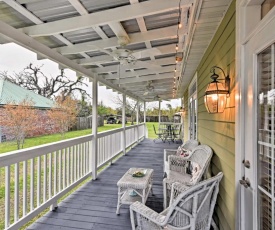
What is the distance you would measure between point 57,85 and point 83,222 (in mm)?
2065

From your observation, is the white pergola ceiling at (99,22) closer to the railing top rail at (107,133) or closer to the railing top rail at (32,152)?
the railing top rail at (32,152)

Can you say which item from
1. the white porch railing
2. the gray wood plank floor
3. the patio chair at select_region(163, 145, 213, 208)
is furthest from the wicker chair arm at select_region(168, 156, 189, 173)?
the white porch railing

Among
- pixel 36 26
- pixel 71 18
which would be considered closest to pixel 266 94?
pixel 71 18

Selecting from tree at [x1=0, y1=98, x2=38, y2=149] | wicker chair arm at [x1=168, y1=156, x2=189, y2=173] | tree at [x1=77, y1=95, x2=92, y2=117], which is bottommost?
wicker chair arm at [x1=168, y1=156, x2=189, y2=173]

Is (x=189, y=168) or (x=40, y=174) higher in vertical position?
(x=40, y=174)

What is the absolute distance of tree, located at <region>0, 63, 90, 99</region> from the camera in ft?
8.39

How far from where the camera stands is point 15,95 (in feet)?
7.68

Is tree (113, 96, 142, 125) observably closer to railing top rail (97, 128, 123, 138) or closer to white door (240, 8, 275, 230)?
railing top rail (97, 128, 123, 138)

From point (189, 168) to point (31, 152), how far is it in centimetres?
305

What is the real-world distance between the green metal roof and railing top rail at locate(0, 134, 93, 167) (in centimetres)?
57

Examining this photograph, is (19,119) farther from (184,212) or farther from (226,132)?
(226,132)

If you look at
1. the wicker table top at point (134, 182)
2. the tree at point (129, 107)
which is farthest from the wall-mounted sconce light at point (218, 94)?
the tree at point (129, 107)

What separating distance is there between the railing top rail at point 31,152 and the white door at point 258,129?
2.36 metres

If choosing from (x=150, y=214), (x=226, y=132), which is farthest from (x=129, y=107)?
(x=150, y=214)
